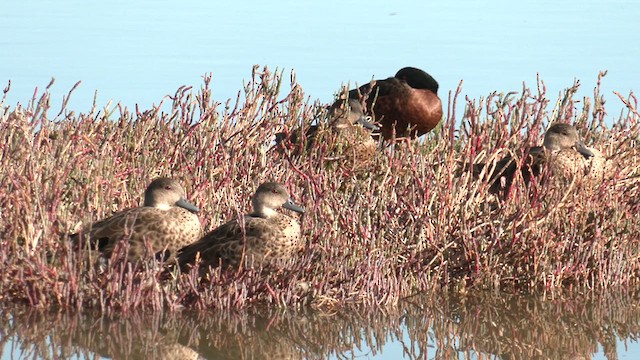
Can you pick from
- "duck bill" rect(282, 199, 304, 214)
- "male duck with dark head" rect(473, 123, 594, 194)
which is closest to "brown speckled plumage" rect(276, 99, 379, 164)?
"male duck with dark head" rect(473, 123, 594, 194)

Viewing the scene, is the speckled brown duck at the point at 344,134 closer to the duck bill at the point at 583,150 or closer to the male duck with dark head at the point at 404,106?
the male duck with dark head at the point at 404,106

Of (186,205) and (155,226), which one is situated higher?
(186,205)

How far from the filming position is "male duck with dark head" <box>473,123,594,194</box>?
8.78m

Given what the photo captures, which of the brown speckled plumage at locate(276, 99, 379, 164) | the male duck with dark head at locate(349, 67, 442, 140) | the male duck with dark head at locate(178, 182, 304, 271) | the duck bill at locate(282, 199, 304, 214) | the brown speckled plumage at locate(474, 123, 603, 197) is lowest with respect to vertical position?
the male duck with dark head at locate(178, 182, 304, 271)

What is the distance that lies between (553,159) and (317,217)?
1892 mm

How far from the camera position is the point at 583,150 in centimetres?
895

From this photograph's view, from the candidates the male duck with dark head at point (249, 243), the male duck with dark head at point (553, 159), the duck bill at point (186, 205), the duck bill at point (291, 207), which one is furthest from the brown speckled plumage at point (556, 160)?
the duck bill at point (186, 205)

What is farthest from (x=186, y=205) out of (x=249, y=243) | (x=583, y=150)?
A: (x=583, y=150)

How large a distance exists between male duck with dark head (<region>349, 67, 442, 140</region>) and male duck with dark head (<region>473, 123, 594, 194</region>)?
2414mm

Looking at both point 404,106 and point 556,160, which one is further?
point 404,106

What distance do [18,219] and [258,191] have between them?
132 centimetres

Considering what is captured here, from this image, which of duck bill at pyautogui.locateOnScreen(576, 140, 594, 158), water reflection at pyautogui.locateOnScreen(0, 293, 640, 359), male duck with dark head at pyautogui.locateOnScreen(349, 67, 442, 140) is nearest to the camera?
water reflection at pyautogui.locateOnScreen(0, 293, 640, 359)

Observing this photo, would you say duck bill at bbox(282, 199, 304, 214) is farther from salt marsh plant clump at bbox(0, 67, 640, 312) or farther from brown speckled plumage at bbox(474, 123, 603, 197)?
brown speckled plumage at bbox(474, 123, 603, 197)

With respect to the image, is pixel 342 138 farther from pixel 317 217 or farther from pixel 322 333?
pixel 322 333
